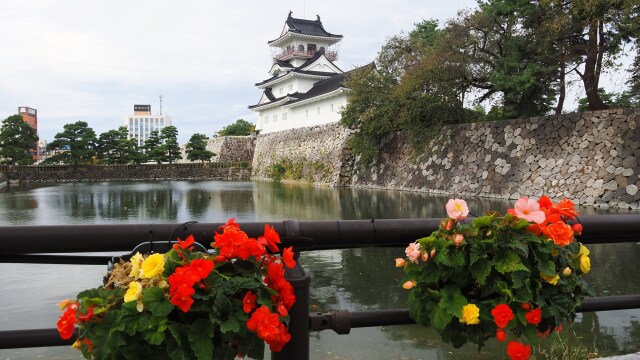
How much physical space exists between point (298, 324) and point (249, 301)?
0.23 metres

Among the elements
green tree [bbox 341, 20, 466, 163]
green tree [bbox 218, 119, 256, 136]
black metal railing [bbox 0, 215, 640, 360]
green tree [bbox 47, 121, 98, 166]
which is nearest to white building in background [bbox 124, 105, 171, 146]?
green tree [bbox 218, 119, 256, 136]

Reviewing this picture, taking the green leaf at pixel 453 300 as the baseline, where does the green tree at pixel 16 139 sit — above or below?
above

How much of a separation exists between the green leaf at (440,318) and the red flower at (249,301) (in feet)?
1.57

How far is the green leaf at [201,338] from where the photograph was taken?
40.2 inches

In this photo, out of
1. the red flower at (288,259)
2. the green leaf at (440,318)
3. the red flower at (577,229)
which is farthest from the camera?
the red flower at (577,229)

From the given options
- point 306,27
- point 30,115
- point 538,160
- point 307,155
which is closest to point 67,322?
point 538,160

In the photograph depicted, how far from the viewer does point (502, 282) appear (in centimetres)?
125

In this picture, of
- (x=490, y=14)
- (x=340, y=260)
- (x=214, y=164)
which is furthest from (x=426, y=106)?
(x=214, y=164)

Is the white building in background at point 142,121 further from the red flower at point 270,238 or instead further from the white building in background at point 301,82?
the red flower at point 270,238

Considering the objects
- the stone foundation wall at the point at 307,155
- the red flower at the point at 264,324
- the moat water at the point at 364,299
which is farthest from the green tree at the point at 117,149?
the red flower at the point at 264,324

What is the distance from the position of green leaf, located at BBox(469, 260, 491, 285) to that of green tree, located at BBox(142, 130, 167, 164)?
41.9m

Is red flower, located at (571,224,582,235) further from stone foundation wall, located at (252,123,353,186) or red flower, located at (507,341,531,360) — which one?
stone foundation wall, located at (252,123,353,186)

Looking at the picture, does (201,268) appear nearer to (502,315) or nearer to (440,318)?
(440,318)

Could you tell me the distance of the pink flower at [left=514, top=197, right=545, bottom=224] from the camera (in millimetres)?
1271
